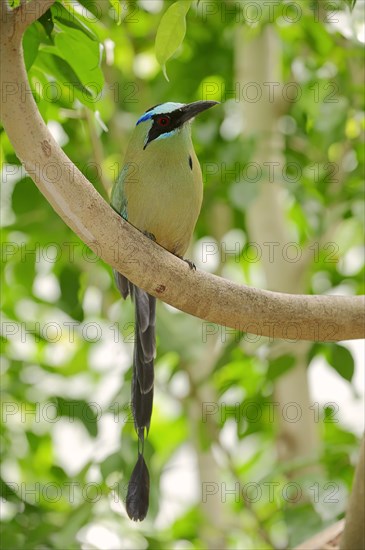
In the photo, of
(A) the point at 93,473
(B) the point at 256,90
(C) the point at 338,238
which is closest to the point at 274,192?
(B) the point at 256,90

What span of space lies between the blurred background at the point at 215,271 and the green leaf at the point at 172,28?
0.63m

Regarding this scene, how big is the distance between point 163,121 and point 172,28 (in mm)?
477

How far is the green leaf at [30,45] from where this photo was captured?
1222 millimetres

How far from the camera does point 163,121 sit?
155 centimetres

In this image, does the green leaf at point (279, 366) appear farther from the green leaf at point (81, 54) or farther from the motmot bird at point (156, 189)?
the green leaf at point (81, 54)

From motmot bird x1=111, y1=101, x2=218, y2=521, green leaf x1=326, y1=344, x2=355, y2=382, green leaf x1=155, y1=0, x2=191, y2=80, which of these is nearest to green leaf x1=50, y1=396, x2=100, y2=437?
motmot bird x1=111, y1=101, x2=218, y2=521

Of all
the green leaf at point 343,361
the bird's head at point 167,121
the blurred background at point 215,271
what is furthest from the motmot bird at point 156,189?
the green leaf at point 343,361

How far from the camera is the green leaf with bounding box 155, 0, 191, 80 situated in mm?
1066

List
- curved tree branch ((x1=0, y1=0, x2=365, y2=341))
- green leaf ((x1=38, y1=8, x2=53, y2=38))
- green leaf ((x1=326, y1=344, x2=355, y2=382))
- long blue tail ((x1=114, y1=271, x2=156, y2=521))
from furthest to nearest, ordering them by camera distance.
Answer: green leaf ((x1=326, y1=344, x2=355, y2=382)), long blue tail ((x1=114, y1=271, x2=156, y2=521)), green leaf ((x1=38, y1=8, x2=53, y2=38)), curved tree branch ((x1=0, y1=0, x2=365, y2=341))

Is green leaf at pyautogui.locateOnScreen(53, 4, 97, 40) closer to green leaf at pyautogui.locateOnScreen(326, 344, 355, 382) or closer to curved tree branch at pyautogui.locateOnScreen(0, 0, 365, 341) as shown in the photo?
curved tree branch at pyautogui.locateOnScreen(0, 0, 365, 341)

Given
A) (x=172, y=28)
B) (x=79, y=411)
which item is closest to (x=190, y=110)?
(x=172, y=28)

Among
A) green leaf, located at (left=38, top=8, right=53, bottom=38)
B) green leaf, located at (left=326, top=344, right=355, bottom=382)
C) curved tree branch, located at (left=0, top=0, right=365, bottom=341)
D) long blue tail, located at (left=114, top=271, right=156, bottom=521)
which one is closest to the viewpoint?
curved tree branch, located at (left=0, top=0, right=365, bottom=341)

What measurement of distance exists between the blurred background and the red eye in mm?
255

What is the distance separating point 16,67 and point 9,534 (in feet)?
3.66
